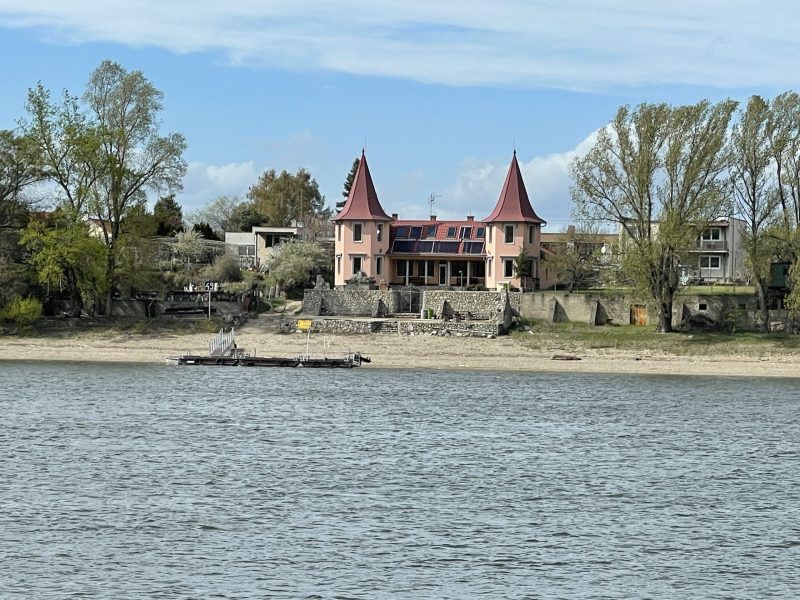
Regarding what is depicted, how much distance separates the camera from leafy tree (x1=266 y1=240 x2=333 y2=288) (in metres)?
84.1

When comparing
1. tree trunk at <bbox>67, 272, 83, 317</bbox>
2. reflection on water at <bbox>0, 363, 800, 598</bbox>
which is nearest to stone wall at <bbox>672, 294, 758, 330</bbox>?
reflection on water at <bbox>0, 363, 800, 598</bbox>

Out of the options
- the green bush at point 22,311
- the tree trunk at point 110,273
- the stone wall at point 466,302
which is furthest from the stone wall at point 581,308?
the green bush at point 22,311

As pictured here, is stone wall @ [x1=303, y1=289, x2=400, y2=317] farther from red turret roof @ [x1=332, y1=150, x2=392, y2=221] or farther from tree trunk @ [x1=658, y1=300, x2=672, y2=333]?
tree trunk @ [x1=658, y1=300, x2=672, y2=333]

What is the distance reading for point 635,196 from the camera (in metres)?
69.3

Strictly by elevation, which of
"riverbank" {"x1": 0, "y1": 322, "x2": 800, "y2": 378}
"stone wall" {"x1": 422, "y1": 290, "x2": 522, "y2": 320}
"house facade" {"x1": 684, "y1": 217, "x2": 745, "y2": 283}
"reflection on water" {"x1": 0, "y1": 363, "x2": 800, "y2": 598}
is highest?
"house facade" {"x1": 684, "y1": 217, "x2": 745, "y2": 283}

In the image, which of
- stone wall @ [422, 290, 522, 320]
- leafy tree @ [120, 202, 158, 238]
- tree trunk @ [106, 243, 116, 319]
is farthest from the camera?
leafy tree @ [120, 202, 158, 238]

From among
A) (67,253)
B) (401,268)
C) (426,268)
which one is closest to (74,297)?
(67,253)

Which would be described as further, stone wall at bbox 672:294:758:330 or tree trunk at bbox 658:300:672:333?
stone wall at bbox 672:294:758:330

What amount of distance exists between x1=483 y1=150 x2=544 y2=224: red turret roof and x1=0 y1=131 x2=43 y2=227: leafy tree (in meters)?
28.0

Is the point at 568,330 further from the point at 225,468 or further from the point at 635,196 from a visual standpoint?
the point at 225,468

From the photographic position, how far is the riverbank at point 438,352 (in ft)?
207

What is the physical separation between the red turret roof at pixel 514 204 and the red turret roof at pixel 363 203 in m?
7.09

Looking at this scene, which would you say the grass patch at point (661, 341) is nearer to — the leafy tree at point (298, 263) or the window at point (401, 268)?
the window at point (401, 268)

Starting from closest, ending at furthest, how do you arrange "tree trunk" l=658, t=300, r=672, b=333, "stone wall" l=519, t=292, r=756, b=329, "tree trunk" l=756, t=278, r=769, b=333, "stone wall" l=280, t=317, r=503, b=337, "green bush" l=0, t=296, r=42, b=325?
"tree trunk" l=658, t=300, r=672, b=333, "stone wall" l=280, t=317, r=503, b=337, "tree trunk" l=756, t=278, r=769, b=333, "green bush" l=0, t=296, r=42, b=325, "stone wall" l=519, t=292, r=756, b=329
